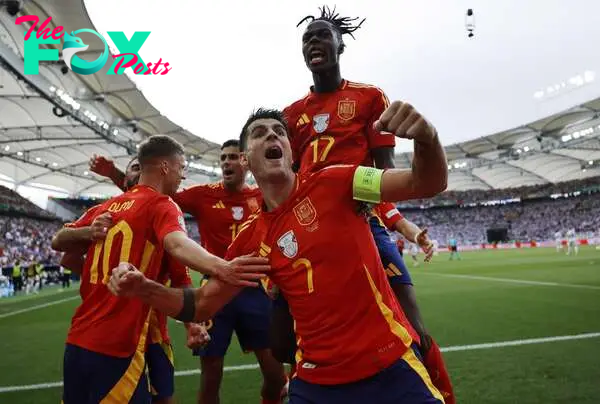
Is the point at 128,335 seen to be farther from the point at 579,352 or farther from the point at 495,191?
the point at 495,191

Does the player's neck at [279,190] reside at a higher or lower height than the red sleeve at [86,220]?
higher

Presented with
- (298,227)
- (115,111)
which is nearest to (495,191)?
(115,111)

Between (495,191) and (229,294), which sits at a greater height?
(495,191)

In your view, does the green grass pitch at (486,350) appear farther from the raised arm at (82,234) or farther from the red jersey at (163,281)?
the raised arm at (82,234)

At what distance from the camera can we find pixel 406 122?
175 centimetres

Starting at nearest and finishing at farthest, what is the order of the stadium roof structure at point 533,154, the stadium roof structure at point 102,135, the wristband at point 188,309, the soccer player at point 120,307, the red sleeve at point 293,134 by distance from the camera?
the wristband at point 188,309 → the soccer player at point 120,307 → the red sleeve at point 293,134 → the stadium roof structure at point 102,135 → the stadium roof structure at point 533,154

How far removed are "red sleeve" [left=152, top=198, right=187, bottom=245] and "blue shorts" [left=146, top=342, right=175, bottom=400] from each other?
3.83 ft

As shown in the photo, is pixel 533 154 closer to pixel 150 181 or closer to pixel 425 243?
pixel 425 243

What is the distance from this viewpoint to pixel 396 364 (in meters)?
2.19

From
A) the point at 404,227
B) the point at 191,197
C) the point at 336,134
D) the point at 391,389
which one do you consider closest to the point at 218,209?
the point at 191,197

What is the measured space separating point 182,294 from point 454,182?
235 ft

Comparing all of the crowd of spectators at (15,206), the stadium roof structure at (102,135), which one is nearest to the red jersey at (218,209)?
the stadium roof structure at (102,135)

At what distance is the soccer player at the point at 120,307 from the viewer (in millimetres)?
2773

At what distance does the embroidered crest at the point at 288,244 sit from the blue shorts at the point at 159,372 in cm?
175
